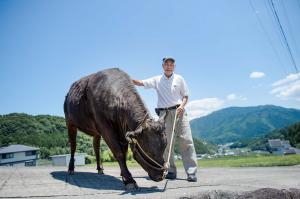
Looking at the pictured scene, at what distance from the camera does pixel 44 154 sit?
82.5 m

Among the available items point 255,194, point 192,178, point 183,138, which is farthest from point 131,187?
point 183,138

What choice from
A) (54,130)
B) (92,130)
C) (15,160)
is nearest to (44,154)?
(15,160)

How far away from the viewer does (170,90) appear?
6363 millimetres

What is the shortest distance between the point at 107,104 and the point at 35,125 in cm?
10761

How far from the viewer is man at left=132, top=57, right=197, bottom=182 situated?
6.30 metres

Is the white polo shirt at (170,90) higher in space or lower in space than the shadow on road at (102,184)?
higher

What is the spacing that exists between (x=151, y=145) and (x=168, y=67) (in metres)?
2.43

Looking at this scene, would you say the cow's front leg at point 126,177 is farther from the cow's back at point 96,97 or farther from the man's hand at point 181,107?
the man's hand at point 181,107

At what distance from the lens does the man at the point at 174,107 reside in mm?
6305

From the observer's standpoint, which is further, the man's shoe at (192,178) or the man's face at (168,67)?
the man's face at (168,67)

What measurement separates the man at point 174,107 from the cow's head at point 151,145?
1.74 m

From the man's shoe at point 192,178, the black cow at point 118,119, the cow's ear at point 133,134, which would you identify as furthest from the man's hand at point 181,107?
the cow's ear at point 133,134

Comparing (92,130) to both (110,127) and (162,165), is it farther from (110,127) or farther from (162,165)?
(162,165)

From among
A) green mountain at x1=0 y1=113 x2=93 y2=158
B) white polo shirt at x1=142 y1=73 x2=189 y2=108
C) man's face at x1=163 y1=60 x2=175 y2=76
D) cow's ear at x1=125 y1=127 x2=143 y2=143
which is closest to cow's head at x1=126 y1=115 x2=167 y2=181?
cow's ear at x1=125 y1=127 x2=143 y2=143
